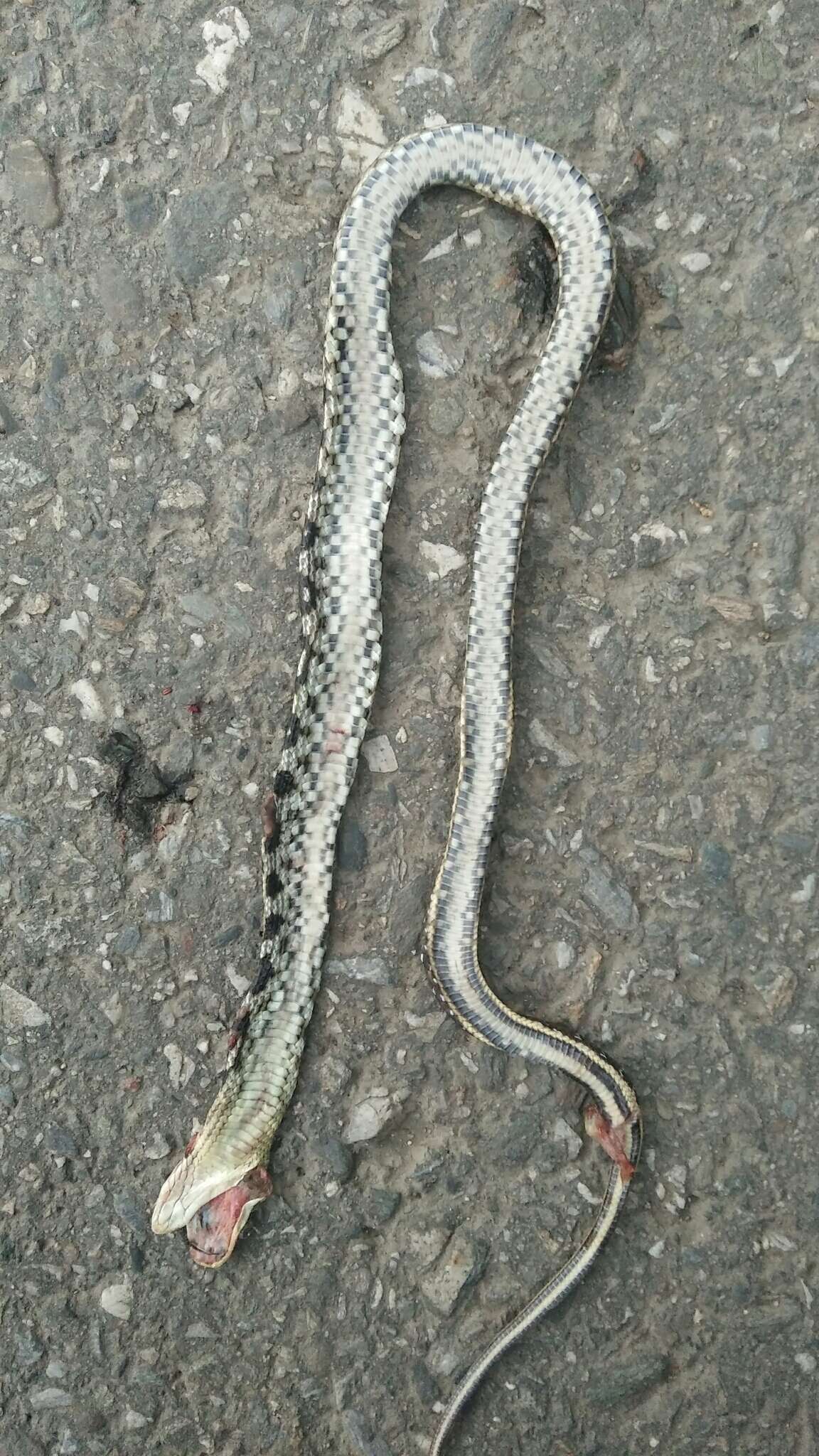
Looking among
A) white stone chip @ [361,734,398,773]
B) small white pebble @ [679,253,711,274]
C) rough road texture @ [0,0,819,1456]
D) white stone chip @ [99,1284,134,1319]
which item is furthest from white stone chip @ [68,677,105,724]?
small white pebble @ [679,253,711,274]

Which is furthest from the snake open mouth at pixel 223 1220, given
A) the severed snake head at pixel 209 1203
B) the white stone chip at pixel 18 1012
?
the white stone chip at pixel 18 1012

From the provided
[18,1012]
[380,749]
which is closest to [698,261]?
[380,749]

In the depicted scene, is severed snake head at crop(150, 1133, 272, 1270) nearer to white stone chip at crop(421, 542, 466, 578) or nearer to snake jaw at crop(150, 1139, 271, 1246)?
snake jaw at crop(150, 1139, 271, 1246)

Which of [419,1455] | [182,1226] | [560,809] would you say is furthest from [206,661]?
[419,1455]

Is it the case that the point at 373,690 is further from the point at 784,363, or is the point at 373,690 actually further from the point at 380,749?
the point at 784,363

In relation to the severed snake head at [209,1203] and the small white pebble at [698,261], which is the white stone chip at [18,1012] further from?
the small white pebble at [698,261]

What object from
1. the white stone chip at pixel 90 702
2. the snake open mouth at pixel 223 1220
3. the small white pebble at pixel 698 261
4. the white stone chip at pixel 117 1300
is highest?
the small white pebble at pixel 698 261
